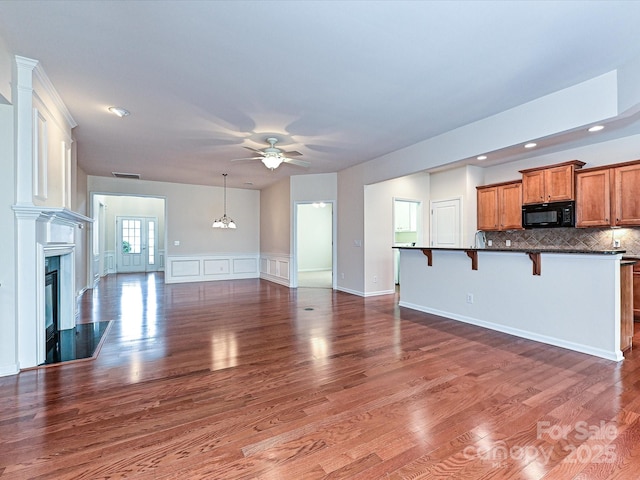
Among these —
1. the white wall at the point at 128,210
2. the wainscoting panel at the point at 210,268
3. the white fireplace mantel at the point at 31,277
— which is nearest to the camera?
the white fireplace mantel at the point at 31,277

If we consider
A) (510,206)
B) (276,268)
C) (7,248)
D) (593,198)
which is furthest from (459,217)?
(7,248)

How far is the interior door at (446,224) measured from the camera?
678 cm

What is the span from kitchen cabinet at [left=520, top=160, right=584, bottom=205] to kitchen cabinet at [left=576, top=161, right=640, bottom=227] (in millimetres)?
134

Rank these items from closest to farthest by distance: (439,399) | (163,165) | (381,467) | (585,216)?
(381,467) → (439,399) → (585,216) → (163,165)

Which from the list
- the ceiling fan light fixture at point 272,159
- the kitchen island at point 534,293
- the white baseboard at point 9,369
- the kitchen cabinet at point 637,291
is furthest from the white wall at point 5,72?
the kitchen cabinet at point 637,291

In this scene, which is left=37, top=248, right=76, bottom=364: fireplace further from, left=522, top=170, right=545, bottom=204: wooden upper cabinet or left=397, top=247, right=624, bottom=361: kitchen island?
left=522, top=170, right=545, bottom=204: wooden upper cabinet

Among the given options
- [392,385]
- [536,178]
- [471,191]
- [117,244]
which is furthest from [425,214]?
[117,244]

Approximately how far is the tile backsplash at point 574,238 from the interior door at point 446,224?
0.73 meters

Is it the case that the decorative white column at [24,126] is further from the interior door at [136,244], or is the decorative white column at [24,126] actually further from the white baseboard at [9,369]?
the interior door at [136,244]

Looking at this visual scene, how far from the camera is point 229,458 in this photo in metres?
1.74

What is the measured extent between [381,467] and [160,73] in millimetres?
3527

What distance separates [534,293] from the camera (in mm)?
3787

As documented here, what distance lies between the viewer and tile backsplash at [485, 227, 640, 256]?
5.01m

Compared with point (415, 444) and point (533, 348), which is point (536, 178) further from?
point (415, 444)
